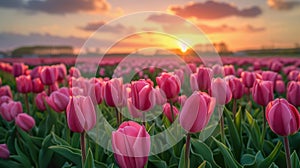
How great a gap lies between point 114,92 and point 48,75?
5.14 ft

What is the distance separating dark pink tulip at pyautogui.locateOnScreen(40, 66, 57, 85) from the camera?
11.1ft

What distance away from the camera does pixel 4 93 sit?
143 inches

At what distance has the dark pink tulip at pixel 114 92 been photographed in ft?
6.46

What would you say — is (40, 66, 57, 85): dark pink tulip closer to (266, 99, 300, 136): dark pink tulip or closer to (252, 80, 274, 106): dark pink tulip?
(252, 80, 274, 106): dark pink tulip

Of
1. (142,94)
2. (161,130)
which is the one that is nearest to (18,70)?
(161,130)

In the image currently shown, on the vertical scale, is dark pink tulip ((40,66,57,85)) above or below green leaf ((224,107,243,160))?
above

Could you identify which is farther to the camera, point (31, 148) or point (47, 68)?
point (47, 68)

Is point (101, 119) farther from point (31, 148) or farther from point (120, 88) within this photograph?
point (120, 88)

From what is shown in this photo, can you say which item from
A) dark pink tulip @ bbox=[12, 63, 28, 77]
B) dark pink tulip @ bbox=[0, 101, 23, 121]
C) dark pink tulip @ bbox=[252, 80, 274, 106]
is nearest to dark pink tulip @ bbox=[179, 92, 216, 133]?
dark pink tulip @ bbox=[252, 80, 274, 106]

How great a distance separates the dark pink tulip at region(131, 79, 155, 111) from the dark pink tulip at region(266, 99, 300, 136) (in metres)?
0.52

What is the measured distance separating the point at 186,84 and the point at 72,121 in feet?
10.2

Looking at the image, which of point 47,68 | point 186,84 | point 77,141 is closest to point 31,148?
point 77,141

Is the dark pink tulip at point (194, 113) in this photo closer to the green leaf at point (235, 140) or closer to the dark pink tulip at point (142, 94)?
the dark pink tulip at point (142, 94)

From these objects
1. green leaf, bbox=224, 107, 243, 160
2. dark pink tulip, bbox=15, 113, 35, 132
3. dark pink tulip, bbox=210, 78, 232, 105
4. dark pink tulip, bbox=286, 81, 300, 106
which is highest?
dark pink tulip, bbox=210, 78, 232, 105
